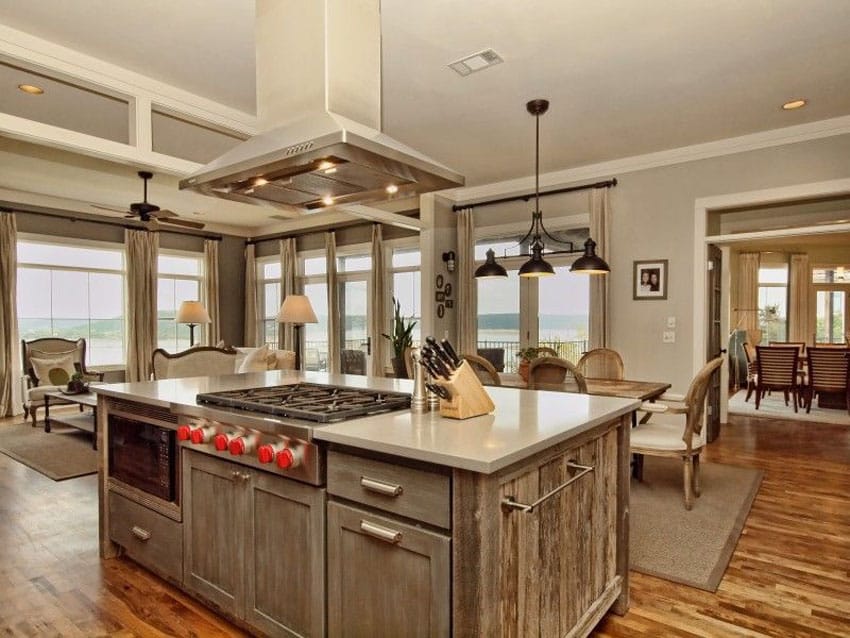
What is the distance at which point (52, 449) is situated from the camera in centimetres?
485

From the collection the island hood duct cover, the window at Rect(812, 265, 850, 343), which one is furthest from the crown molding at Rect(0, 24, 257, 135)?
the window at Rect(812, 265, 850, 343)

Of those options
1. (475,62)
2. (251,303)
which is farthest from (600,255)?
(251,303)

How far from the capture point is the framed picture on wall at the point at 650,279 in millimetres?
5191

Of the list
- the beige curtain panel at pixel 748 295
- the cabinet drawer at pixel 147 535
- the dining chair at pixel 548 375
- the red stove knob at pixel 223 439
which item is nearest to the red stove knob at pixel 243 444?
the red stove knob at pixel 223 439

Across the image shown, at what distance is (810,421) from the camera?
20.2ft

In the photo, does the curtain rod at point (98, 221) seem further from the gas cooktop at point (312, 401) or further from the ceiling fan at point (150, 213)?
the gas cooktop at point (312, 401)

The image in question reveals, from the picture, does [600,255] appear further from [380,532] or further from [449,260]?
[380,532]

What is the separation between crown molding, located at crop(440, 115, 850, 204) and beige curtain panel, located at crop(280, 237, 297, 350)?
126 inches

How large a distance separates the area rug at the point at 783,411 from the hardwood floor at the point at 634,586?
10.2 ft

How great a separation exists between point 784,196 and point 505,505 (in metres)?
A: 4.55

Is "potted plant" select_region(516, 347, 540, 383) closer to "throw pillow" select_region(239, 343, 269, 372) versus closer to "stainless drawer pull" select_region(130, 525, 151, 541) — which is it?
"stainless drawer pull" select_region(130, 525, 151, 541)

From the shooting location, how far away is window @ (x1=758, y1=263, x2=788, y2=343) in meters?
9.77

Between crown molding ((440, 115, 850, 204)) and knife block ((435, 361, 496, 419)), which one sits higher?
crown molding ((440, 115, 850, 204))

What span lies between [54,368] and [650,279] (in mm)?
6853
